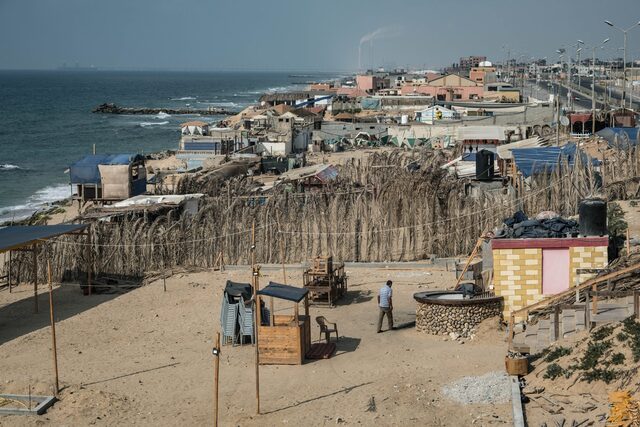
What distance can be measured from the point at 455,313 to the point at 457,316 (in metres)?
0.07

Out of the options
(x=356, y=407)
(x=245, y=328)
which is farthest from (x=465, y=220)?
(x=356, y=407)

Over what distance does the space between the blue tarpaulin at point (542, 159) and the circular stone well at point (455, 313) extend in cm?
901

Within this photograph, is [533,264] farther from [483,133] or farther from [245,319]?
[483,133]

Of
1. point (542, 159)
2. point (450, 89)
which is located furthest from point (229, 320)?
point (450, 89)

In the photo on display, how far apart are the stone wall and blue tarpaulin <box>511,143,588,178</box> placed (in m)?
9.02

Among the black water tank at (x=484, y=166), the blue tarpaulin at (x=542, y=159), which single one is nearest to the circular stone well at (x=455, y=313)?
the blue tarpaulin at (x=542, y=159)

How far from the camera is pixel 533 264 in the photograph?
1698cm

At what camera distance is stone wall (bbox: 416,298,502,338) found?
16328 mm

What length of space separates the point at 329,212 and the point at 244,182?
1041 centimetres

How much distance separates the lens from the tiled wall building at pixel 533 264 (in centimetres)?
1694

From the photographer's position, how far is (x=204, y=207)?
23.9m

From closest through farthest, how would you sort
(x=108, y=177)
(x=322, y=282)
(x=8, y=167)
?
(x=322, y=282) < (x=108, y=177) < (x=8, y=167)

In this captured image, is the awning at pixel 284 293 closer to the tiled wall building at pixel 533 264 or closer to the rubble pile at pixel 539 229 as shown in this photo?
the tiled wall building at pixel 533 264

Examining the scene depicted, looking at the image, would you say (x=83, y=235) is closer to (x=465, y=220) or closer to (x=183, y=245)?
(x=183, y=245)
